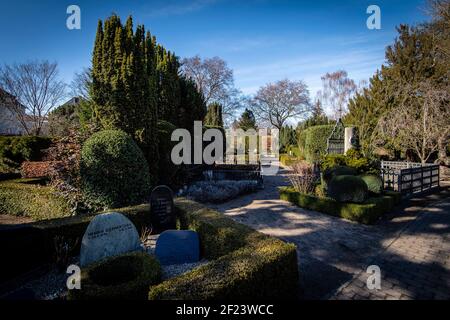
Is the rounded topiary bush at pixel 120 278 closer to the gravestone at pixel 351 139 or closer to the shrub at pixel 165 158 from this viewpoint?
the shrub at pixel 165 158

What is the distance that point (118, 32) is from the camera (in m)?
8.96

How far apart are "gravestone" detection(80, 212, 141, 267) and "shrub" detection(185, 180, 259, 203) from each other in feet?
17.9

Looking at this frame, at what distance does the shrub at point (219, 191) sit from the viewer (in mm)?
10641

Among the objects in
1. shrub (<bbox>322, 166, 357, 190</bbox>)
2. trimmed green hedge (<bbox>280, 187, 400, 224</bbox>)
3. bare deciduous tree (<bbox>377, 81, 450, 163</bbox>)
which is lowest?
trimmed green hedge (<bbox>280, 187, 400, 224</bbox>)

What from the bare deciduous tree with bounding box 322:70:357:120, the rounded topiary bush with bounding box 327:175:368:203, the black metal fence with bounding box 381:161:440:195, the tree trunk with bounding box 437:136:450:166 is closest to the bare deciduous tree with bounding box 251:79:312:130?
the bare deciduous tree with bounding box 322:70:357:120

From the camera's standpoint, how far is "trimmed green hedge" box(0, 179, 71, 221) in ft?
25.8

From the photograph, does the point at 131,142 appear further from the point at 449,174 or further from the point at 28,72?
the point at 28,72

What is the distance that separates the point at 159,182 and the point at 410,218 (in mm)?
9874

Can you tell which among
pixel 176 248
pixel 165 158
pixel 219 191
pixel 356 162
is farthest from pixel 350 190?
pixel 165 158

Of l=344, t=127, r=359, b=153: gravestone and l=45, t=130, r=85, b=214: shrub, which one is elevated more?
l=344, t=127, r=359, b=153: gravestone

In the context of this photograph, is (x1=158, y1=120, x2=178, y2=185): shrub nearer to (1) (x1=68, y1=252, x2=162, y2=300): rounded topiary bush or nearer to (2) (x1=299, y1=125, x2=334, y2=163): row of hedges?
(1) (x1=68, y1=252, x2=162, y2=300): rounded topiary bush

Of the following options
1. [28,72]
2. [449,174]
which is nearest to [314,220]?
[449,174]

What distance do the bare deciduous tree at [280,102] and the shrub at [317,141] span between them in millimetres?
18067

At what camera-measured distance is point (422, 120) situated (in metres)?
15.2
